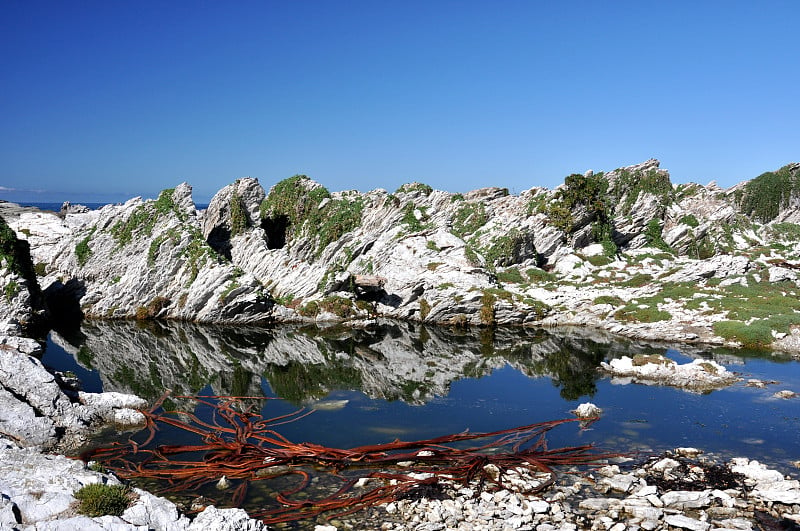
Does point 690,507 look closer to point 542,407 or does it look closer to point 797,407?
point 542,407

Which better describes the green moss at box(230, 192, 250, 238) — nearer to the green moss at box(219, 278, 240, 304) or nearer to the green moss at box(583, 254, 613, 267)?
the green moss at box(219, 278, 240, 304)

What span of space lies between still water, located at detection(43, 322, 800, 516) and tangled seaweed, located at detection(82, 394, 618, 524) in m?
1.59

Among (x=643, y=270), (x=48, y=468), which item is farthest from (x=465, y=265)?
(x=48, y=468)

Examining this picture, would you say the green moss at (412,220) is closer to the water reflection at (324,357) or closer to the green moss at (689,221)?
the water reflection at (324,357)

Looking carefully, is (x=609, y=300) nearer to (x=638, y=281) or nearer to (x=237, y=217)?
(x=638, y=281)

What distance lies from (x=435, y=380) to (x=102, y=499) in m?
25.8

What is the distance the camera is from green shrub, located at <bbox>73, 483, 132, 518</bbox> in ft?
50.6

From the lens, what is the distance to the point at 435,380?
128 feet

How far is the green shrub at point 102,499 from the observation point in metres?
15.4

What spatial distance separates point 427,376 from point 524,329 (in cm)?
1988

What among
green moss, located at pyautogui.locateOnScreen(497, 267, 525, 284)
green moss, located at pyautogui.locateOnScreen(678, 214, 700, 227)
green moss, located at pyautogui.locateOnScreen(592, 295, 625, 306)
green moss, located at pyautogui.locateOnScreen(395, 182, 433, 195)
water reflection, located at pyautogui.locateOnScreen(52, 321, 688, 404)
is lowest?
water reflection, located at pyautogui.locateOnScreen(52, 321, 688, 404)

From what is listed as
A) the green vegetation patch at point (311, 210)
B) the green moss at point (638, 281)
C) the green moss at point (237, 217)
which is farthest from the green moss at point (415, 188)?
the green moss at point (638, 281)

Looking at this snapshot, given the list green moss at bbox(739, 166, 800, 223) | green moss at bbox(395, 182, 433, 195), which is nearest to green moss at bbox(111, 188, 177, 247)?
green moss at bbox(395, 182, 433, 195)

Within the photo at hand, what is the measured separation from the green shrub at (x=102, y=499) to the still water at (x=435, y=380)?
1088 centimetres
